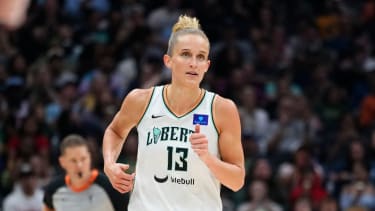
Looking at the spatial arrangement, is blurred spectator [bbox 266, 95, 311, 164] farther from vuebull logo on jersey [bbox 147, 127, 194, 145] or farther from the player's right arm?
vuebull logo on jersey [bbox 147, 127, 194, 145]

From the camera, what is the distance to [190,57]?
14.2 feet

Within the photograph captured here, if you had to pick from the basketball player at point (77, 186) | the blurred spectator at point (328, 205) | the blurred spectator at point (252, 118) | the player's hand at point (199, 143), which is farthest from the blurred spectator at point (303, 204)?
the player's hand at point (199, 143)

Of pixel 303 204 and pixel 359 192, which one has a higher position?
pixel 359 192

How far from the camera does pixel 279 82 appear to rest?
11555 millimetres

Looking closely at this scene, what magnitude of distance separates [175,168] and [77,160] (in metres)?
1.92

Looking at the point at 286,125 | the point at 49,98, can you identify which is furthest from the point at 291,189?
the point at 49,98

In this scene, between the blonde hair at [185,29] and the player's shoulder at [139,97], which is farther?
the player's shoulder at [139,97]

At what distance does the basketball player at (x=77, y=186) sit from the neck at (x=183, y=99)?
171 centimetres

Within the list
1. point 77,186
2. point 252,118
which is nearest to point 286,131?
point 252,118

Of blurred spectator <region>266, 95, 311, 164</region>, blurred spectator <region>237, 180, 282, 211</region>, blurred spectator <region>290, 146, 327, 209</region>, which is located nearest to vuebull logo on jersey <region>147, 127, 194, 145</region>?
blurred spectator <region>237, 180, 282, 211</region>

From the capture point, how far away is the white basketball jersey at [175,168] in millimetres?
4332

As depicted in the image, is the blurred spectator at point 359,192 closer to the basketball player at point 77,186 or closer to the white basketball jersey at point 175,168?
the basketball player at point 77,186

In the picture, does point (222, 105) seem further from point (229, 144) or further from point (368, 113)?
point (368, 113)

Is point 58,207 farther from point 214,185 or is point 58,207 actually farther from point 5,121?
point 5,121
